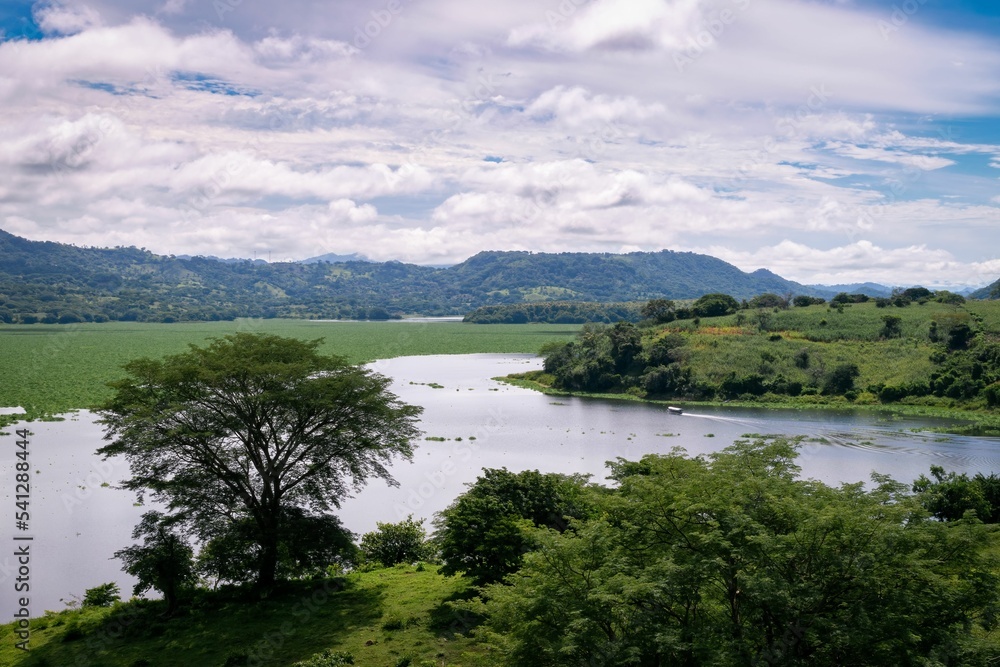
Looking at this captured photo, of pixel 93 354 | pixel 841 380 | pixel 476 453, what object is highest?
pixel 841 380

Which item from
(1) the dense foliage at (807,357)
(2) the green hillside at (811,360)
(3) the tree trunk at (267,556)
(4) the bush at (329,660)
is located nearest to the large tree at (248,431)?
(3) the tree trunk at (267,556)

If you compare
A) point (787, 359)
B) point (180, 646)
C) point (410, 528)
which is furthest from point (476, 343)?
point (180, 646)

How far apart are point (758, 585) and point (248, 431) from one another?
59.7 feet

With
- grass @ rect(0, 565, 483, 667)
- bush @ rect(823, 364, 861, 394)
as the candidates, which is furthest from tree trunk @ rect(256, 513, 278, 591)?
bush @ rect(823, 364, 861, 394)

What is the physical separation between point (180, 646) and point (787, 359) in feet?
246

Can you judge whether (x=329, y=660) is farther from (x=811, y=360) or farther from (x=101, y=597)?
(x=811, y=360)

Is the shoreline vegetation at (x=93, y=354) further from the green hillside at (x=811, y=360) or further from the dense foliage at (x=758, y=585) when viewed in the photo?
the green hillside at (x=811, y=360)

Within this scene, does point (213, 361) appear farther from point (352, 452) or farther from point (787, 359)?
point (787, 359)

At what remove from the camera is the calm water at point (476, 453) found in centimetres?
2920

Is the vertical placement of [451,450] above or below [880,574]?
below

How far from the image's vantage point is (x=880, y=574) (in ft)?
43.3

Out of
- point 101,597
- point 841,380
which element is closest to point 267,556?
point 101,597

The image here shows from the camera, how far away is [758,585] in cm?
1245

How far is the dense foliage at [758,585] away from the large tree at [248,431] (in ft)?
37.9
